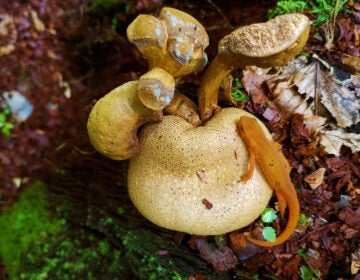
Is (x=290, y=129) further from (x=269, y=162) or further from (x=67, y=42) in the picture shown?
(x=67, y=42)

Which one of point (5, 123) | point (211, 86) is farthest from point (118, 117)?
point (5, 123)

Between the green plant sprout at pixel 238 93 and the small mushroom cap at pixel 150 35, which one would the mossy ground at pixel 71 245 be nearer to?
the green plant sprout at pixel 238 93

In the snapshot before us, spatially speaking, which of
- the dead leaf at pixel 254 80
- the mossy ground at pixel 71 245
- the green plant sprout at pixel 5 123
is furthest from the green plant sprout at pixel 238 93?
the green plant sprout at pixel 5 123

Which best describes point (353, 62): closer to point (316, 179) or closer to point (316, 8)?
point (316, 8)

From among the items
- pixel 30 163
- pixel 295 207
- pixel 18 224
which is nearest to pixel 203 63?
pixel 295 207

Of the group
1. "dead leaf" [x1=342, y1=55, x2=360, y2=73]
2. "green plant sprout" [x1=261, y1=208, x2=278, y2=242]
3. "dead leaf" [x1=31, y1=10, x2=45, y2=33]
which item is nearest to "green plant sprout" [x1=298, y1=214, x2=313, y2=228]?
"green plant sprout" [x1=261, y1=208, x2=278, y2=242]

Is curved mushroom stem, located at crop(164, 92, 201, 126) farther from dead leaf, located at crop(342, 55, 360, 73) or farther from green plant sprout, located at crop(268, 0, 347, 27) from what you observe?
dead leaf, located at crop(342, 55, 360, 73)
